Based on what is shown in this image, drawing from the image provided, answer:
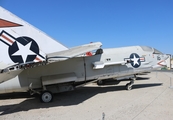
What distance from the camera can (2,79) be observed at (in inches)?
257

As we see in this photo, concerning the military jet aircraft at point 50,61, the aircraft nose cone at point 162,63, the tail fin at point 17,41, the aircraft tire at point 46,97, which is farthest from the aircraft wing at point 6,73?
the aircraft nose cone at point 162,63

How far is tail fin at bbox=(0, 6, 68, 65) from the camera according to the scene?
6.92m

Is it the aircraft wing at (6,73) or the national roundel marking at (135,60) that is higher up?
the national roundel marking at (135,60)

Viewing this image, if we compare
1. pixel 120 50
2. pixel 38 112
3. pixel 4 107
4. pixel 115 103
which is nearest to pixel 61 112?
pixel 38 112

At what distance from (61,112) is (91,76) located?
143 inches

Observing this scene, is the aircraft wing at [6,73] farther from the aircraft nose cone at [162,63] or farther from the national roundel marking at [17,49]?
the aircraft nose cone at [162,63]

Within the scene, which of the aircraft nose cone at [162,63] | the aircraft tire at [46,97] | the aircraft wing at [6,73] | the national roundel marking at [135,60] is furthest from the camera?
the aircraft nose cone at [162,63]

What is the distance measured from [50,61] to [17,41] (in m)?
1.65

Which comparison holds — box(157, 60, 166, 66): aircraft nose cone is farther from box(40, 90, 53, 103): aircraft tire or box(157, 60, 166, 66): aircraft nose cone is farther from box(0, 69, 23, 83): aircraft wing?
box(0, 69, 23, 83): aircraft wing

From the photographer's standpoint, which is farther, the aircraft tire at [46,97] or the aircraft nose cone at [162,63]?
the aircraft nose cone at [162,63]

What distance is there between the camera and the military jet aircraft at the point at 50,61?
22.7 ft

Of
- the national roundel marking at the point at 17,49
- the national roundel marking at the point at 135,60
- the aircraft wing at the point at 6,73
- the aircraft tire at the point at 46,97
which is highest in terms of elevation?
the national roundel marking at the point at 17,49

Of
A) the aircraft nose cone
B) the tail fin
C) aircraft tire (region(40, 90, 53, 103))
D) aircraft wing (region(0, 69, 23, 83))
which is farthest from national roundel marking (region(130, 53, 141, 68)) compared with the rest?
aircraft wing (region(0, 69, 23, 83))

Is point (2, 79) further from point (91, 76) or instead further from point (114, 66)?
point (114, 66)
